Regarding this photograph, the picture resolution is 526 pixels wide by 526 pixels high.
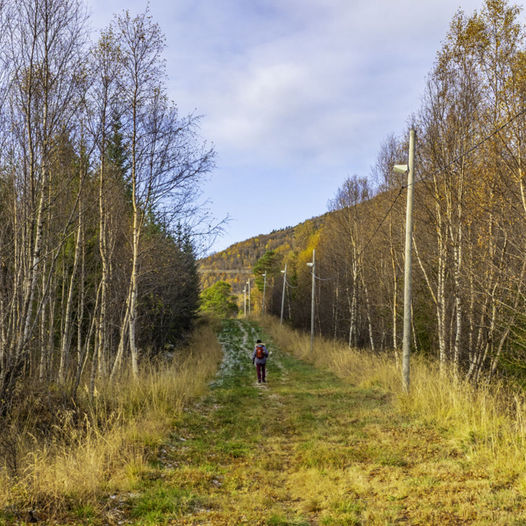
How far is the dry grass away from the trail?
14.3 inches

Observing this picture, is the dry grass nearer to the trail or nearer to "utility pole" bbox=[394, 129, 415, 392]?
the trail

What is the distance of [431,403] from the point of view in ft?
24.4

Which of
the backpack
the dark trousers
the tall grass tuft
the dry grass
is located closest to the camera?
the dry grass

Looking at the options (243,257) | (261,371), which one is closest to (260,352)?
(261,371)

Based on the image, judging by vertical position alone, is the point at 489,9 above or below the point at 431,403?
above

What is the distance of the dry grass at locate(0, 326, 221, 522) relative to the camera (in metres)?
4.02

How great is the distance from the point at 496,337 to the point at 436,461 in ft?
19.7

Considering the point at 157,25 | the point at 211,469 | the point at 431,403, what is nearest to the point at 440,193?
the point at 431,403

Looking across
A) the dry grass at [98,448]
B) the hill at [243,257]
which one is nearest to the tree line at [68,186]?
the dry grass at [98,448]

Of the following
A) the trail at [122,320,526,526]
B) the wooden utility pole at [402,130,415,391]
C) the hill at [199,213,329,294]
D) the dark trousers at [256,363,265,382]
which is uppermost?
the hill at [199,213,329,294]

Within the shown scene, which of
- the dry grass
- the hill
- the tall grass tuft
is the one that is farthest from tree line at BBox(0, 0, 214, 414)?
the hill

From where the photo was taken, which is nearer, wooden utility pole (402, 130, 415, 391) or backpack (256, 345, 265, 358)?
wooden utility pole (402, 130, 415, 391)

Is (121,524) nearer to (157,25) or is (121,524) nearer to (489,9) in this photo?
(157,25)

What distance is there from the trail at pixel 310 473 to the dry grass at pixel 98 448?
364mm
